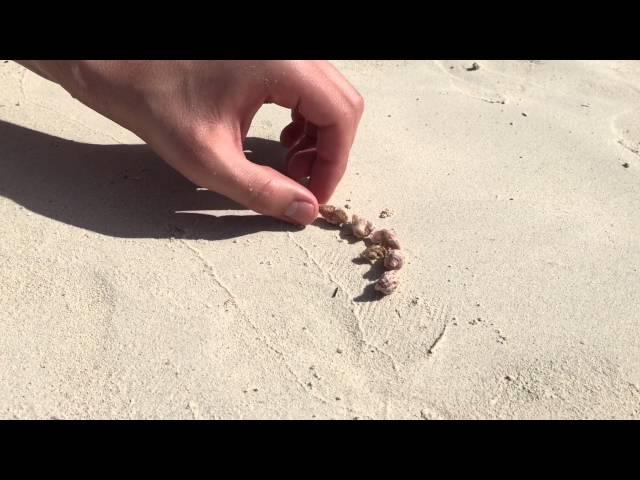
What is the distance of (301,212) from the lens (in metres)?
2.01

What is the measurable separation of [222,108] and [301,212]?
35 centimetres

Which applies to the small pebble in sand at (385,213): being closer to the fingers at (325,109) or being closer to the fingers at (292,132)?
the fingers at (325,109)

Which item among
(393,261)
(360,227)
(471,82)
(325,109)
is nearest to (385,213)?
(360,227)

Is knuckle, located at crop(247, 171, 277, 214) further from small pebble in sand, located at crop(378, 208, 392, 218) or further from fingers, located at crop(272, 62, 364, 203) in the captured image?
small pebble in sand, located at crop(378, 208, 392, 218)

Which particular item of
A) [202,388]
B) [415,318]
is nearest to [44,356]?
[202,388]

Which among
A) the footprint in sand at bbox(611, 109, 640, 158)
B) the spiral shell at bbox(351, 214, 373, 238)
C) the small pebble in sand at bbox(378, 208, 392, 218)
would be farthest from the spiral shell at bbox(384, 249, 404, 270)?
the footprint in sand at bbox(611, 109, 640, 158)

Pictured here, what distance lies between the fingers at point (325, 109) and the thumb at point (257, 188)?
0.12 m

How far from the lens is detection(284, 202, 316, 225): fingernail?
6.54 ft

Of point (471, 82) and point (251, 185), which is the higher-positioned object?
point (251, 185)

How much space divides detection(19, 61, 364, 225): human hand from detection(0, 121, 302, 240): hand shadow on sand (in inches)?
5.2

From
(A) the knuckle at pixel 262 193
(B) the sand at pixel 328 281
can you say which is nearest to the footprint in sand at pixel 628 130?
(B) the sand at pixel 328 281

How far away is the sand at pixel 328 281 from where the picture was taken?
1584mm

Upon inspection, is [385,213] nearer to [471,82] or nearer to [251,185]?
[251,185]
